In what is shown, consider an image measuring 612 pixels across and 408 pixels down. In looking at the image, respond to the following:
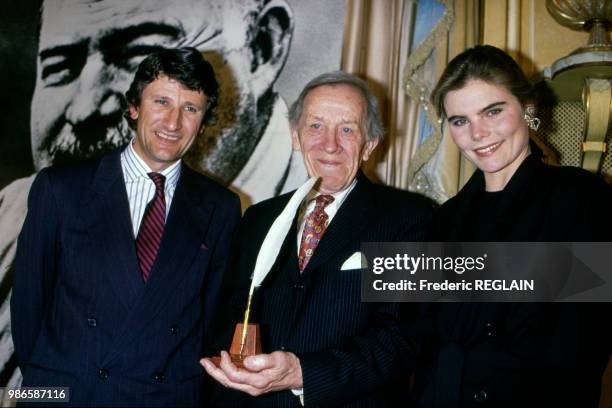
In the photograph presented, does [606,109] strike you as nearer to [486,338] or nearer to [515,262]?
[515,262]

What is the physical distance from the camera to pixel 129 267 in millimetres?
1459

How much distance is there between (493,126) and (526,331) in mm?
575

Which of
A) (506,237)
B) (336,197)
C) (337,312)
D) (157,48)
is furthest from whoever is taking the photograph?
(157,48)

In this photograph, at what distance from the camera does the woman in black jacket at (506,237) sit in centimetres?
112

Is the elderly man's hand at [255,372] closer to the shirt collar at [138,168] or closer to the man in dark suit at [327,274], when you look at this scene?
the man in dark suit at [327,274]

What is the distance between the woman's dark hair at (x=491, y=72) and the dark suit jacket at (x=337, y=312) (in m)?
0.42

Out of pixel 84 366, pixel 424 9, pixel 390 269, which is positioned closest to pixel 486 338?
pixel 390 269

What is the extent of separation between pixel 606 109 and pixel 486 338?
121 centimetres

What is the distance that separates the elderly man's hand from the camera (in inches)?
44.4

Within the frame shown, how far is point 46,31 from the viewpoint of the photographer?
264 cm

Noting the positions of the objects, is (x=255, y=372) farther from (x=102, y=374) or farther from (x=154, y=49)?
(x=154, y=49)

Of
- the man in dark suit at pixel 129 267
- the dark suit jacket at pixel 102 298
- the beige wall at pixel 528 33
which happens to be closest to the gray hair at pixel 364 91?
the man in dark suit at pixel 129 267

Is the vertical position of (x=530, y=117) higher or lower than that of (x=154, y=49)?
lower

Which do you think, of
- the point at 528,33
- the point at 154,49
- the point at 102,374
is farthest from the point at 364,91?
the point at 154,49
